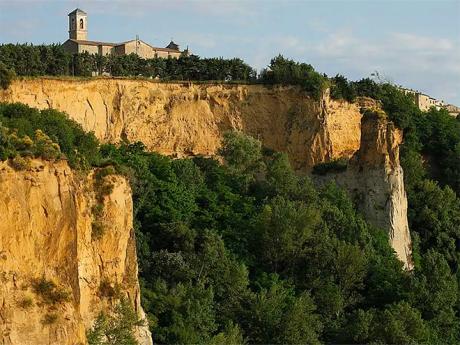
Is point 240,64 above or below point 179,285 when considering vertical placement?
above

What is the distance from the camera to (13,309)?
26.9 m

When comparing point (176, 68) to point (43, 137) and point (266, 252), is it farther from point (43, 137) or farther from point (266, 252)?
point (43, 137)

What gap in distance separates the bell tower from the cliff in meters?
15.9

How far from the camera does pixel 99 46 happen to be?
6688cm

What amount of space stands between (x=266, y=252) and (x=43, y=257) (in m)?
Result: 17.7

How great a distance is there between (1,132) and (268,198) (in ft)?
70.2

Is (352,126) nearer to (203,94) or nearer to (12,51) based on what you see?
(203,94)

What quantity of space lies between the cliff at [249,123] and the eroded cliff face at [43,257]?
774 inches

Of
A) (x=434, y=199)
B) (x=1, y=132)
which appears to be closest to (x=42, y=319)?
(x=1, y=132)

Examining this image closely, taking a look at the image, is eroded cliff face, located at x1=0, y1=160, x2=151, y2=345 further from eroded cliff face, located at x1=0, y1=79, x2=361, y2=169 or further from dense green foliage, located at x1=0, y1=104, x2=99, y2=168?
eroded cliff face, located at x1=0, y1=79, x2=361, y2=169

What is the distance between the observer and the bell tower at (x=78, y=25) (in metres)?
70.9

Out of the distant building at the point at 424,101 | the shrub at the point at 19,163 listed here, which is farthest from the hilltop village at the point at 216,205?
the distant building at the point at 424,101

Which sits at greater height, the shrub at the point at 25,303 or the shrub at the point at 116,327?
the shrub at the point at 25,303

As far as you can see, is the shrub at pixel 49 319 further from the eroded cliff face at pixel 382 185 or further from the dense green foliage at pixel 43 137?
the eroded cliff face at pixel 382 185
